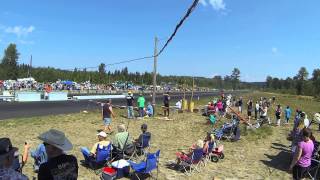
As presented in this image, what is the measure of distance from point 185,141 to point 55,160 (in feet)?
48.0

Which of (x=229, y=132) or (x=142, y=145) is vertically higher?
(x=142, y=145)

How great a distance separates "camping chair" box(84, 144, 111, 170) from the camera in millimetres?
12148

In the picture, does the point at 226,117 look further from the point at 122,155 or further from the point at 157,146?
the point at 122,155

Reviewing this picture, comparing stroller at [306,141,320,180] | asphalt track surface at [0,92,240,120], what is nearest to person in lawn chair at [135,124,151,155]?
stroller at [306,141,320,180]

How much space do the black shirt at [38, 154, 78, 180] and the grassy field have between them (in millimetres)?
6735

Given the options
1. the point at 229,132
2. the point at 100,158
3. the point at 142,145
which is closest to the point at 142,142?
the point at 142,145

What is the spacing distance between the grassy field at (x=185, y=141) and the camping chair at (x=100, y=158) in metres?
0.31

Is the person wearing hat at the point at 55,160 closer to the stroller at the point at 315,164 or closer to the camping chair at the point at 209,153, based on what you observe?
the stroller at the point at 315,164

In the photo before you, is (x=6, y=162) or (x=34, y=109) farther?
(x=34, y=109)

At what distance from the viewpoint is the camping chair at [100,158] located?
12.1 meters

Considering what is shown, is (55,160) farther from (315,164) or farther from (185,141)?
(185,141)

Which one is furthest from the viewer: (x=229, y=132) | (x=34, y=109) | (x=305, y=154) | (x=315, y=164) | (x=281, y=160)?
(x=34, y=109)

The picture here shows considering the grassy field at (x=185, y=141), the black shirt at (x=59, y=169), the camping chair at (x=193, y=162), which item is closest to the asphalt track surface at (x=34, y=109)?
the grassy field at (x=185, y=141)

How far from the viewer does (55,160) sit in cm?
483
